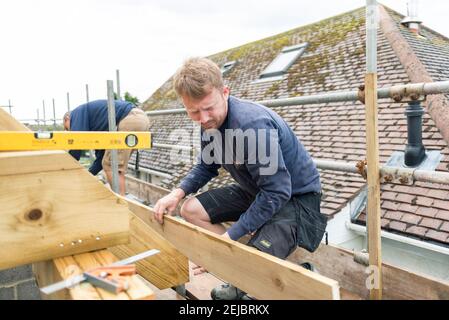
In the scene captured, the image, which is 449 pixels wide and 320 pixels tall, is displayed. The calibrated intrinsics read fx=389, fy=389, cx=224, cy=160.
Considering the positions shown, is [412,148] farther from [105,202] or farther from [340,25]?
[340,25]

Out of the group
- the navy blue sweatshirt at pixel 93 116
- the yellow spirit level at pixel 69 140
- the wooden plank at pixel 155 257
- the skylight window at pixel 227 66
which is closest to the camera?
the yellow spirit level at pixel 69 140

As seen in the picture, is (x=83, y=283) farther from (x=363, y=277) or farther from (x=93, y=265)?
(x=363, y=277)

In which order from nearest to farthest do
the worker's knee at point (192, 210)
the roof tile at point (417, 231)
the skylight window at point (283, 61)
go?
1. the worker's knee at point (192, 210)
2. the roof tile at point (417, 231)
3. the skylight window at point (283, 61)

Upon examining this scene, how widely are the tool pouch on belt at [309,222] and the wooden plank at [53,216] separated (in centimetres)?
94

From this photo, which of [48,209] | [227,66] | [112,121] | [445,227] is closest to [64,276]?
[48,209]

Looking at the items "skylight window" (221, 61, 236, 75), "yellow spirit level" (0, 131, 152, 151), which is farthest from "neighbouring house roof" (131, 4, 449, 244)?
"yellow spirit level" (0, 131, 152, 151)

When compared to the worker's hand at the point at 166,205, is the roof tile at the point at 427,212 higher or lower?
lower

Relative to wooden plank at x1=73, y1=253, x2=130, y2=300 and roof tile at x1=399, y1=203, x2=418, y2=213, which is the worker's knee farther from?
roof tile at x1=399, y1=203, x2=418, y2=213

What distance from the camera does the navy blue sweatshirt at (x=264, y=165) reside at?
1.69m

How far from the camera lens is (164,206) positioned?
76.8 inches

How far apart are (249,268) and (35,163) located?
2.38 feet

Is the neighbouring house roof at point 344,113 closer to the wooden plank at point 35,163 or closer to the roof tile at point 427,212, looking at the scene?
the roof tile at point 427,212

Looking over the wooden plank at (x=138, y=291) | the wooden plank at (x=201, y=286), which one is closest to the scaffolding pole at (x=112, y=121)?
the wooden plank at (x=201, y=286)

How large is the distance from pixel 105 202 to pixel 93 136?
1.64ft
